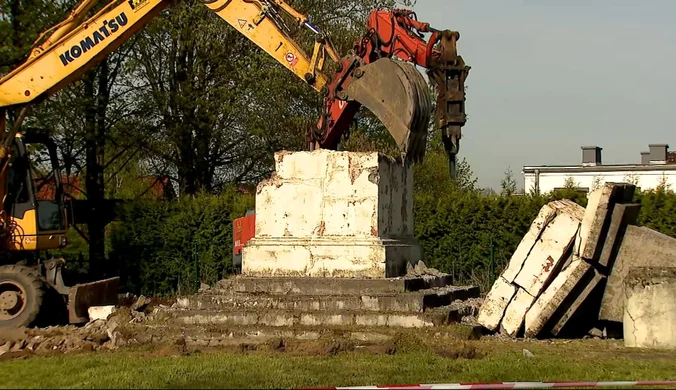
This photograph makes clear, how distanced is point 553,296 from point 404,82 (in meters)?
3.25

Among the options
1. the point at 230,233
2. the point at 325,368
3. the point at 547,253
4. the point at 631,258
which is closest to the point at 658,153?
the point at 230,233

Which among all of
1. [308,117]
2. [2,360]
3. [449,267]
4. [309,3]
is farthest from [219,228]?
[2,360]

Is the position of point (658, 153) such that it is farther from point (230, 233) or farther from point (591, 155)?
point (230, 233)

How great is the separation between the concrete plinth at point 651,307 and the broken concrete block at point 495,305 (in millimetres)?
1393

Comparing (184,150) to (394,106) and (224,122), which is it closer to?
(224,122)

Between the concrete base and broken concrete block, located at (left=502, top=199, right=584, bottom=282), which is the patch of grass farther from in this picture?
the concrete base

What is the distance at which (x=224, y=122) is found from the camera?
91.8 ft

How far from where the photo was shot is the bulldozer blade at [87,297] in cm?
1473

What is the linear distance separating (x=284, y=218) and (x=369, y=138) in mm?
17794

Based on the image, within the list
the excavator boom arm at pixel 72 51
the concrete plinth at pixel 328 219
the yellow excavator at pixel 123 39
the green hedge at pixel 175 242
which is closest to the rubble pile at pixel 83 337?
the concrete plinth at pixel 328 219

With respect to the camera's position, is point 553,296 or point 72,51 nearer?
point 553,296

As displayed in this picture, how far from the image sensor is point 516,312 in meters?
11.1

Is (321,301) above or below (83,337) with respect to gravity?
above

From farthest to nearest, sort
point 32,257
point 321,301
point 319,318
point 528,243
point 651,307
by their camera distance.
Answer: point 32,257 < point 528,243 < point 321,301 < point 319,318 < point 651,307
